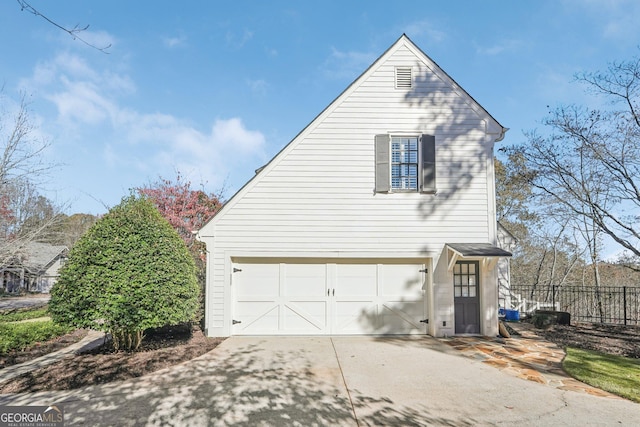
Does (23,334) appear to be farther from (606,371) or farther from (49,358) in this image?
(606,371)

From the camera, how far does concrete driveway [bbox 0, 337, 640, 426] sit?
157 inches

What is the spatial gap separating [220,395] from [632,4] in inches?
494

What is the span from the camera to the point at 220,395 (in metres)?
4.65

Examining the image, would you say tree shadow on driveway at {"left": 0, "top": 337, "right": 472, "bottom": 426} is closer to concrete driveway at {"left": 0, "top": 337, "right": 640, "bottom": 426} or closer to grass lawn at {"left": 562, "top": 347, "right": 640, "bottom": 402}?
concrete driveway at {"left": 0, "top": 337, "right": 640, "bottom": 426}

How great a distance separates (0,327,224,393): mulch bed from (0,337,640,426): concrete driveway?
12.2 inches

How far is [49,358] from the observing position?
21.8ft

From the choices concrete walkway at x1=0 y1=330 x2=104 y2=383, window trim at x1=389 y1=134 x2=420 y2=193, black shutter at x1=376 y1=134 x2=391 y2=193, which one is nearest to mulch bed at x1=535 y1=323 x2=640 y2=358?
window trim at x1=389 y1=134 x2=420 y2=193

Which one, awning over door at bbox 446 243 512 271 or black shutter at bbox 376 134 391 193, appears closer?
awning over door at bbox 446 243 512 271

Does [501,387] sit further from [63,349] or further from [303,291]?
[63,349]

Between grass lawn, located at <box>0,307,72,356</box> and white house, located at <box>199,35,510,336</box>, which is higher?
white house, located at <box>199,35,510,336</box>

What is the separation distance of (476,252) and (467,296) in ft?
4.94

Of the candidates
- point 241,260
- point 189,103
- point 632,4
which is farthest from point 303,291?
point 632,4

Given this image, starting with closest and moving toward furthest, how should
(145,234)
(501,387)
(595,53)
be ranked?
1. (501,387)
2. (145,234)
3. (595,53)

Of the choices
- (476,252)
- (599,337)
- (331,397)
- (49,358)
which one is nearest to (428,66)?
(476,252)
